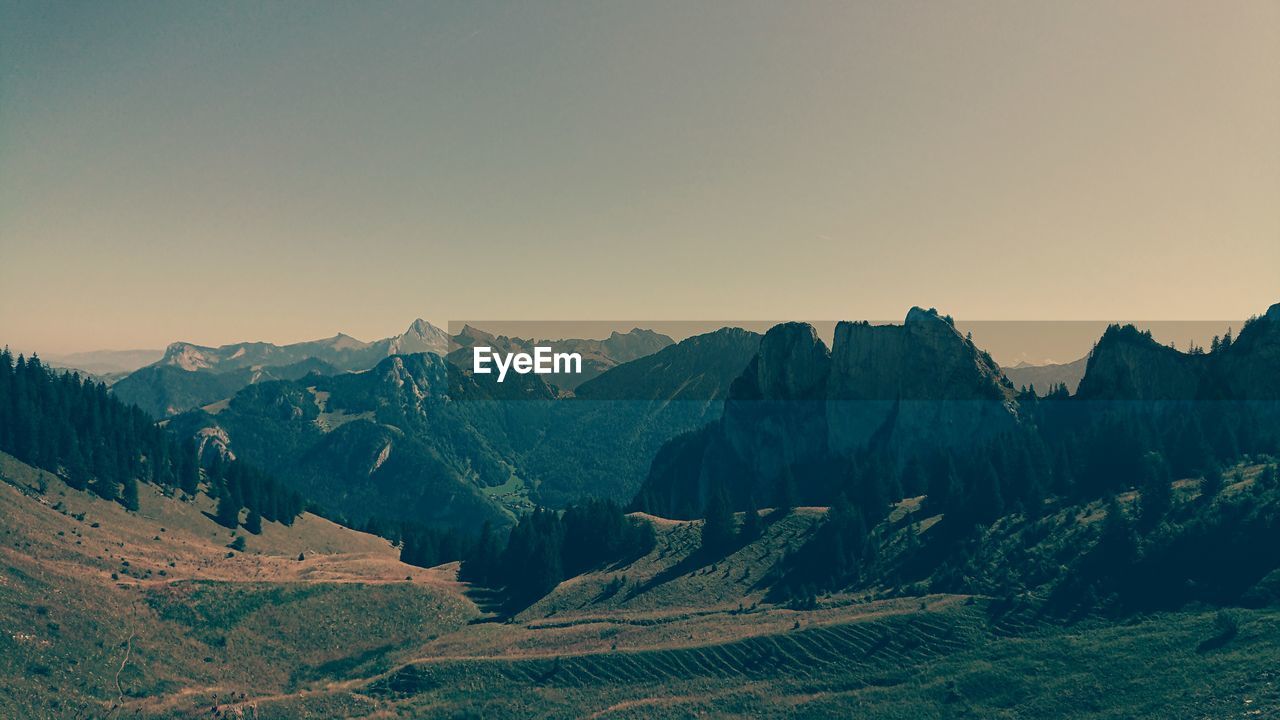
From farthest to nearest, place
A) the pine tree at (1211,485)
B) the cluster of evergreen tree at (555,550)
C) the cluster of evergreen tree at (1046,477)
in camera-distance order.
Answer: the cluster of evergreen tree at (555,550)
the cluster of evergreen tree at (1046,477)
the pine tree at (1211,485)

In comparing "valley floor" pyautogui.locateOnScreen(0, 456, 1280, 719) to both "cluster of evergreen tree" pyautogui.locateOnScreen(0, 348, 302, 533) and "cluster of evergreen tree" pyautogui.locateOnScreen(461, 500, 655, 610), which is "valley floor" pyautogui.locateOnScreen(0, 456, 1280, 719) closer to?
"cluster of evergreen tree" pyautogui.locateOnScreen(461, 500, 655, 610)

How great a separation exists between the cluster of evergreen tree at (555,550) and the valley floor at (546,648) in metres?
9.09

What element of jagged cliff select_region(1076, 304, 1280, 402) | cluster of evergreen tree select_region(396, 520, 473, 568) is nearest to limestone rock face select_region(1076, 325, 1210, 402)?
jagged cliff select_region(1076, 304, 1280, 402)

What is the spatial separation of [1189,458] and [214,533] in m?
168

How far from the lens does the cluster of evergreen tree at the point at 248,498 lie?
16775cm

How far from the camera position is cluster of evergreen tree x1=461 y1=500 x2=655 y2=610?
144875 mm

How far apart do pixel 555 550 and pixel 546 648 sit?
1542 inches

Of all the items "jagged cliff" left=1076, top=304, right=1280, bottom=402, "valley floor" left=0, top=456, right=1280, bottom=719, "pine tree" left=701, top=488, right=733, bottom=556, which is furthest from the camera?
"jagged cliff" left=1076, top=304, right=1280, bottom=402

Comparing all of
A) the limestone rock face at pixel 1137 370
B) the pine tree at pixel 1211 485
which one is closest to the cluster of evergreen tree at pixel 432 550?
the pine tree at pixel 1211 485

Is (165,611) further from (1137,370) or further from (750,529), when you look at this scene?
(1137,370)

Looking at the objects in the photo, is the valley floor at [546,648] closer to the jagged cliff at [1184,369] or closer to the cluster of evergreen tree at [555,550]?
the cluster of evergreen tree at [555,550]

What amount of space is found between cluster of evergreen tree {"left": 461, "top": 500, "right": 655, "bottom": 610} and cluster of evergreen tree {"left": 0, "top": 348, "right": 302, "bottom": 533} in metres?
51.1

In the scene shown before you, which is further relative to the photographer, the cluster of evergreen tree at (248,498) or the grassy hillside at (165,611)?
the cluster of evergreen tree at (248,498)

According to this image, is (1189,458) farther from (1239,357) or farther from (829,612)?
(829,612)
